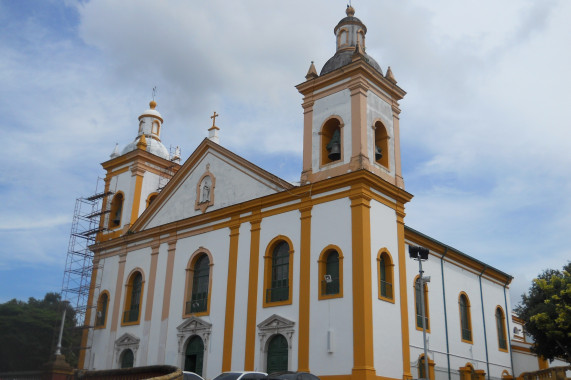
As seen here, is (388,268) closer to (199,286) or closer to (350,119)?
(350,119)

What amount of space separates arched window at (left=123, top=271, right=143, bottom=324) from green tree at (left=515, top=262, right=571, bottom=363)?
17.6 metres

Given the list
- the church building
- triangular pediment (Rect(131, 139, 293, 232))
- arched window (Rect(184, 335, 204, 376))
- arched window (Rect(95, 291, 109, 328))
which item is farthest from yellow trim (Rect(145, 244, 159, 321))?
arched window (Rect(95, 291, 109, 328))

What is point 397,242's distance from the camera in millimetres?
22125

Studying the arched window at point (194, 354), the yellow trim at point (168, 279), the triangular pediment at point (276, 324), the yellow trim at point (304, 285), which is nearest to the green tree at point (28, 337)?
the yellow trim at point (168, 279)

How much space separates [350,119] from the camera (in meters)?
22.5

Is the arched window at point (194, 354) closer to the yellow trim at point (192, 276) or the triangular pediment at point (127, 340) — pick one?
the yellow trim at point (192, 276)

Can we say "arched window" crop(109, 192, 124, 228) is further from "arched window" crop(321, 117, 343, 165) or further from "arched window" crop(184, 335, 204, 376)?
"arched window" crop(321, 117, 343, 165)

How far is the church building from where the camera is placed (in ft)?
66.8

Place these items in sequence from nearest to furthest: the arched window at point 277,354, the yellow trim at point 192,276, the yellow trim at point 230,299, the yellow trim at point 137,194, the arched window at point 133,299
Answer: the arched window at point 277,354 < the yellow trim at point 230,299 < the yellow trim at point 192,276 < the arched window at point 133,299 < the yellow trim at point 137,194

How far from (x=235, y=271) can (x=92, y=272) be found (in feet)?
35.0

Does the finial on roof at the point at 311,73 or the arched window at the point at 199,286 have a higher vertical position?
the finial on roof at the point at 311,73

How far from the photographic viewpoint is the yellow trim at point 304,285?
20.4 meters

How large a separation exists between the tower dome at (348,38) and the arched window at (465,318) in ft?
39.6

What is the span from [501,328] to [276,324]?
51.4ft
